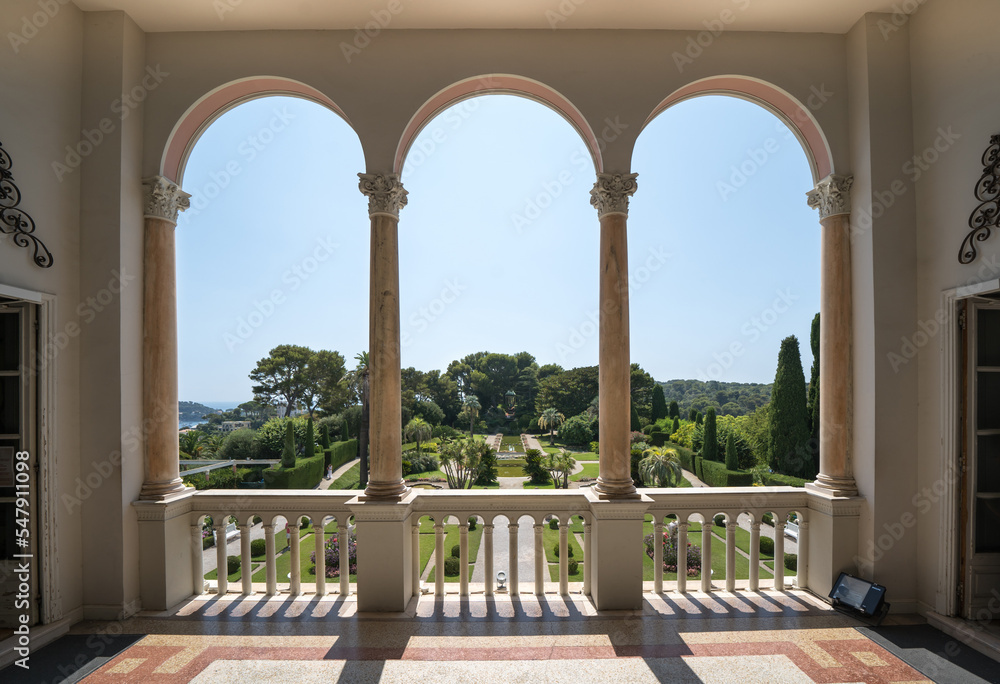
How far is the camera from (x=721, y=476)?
105 feet

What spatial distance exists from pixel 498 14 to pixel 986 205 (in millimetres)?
6257

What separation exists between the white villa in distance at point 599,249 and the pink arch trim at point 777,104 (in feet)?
0.14

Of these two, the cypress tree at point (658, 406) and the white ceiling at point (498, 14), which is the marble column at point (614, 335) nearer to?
the white ceiling at point (498, 14)

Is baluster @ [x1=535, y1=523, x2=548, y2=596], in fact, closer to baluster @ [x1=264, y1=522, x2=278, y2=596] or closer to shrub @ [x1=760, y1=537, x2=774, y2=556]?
baluster @ [x1=264, y1=522, x2=278, y2=596]

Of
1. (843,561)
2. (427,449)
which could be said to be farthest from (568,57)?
(427,449)

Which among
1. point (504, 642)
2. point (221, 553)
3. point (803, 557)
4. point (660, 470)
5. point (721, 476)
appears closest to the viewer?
point (504, 642)

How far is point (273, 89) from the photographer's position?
6934 millimetres

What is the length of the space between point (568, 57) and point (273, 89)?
13.9 feet

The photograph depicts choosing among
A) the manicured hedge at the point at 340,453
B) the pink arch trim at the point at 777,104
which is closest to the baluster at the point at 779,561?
the pink arch trim at the point at 777,104

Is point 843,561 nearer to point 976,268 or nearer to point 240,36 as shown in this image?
point 976,268

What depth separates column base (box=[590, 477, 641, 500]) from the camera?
20.3 feet

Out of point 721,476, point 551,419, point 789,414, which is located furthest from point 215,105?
point 551,419

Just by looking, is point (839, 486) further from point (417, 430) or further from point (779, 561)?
point (417, 430)

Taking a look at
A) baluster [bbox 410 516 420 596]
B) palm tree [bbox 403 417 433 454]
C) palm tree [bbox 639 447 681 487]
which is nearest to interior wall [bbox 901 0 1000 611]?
baluster [bbox 410 516 420 596]
